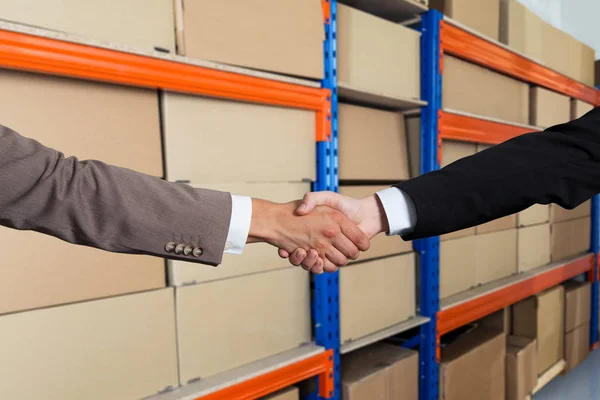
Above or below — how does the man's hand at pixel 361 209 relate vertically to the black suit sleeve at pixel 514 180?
below

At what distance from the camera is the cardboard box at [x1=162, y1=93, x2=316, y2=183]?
1.18 metres

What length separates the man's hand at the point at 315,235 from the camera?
44.7 inches

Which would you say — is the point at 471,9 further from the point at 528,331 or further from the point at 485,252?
the point at 528,331

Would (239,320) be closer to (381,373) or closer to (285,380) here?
(285,380)

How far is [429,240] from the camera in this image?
→ 1.93 meters

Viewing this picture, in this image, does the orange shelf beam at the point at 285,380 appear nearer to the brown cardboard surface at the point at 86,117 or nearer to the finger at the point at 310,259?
the finger at the point at 310,259

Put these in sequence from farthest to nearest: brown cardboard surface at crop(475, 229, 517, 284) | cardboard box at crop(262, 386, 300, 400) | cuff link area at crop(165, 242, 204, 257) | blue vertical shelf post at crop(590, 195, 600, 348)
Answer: blue vertical shelf post at crop(590, 195, 600, 348), brown cardboard surface at crop(475, 229, 517, 284), cardboard box at crop(262, 386, 300, 400), cuff link area at crop(165, 242, 204, 257)

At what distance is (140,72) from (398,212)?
27.6 inches

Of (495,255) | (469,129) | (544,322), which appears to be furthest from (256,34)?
(544,322)

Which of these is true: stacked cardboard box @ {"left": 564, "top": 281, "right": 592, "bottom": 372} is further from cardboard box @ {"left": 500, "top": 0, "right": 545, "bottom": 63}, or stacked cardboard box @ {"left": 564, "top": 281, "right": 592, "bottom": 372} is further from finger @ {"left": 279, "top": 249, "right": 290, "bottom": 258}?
finger @ {"left": 279, "top": 249, "right": 290, "bottom": 258}

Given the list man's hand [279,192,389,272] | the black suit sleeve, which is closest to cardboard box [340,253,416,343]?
man's hand [279,192,389,272]

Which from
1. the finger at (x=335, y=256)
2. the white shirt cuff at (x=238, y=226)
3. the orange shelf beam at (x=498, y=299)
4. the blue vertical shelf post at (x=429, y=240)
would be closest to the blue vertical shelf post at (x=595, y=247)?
the orange shelf beam at (x=498, y=299)

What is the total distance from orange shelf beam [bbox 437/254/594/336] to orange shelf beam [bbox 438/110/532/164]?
68 centimetres

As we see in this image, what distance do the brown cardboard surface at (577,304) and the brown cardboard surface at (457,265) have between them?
1.19 m
